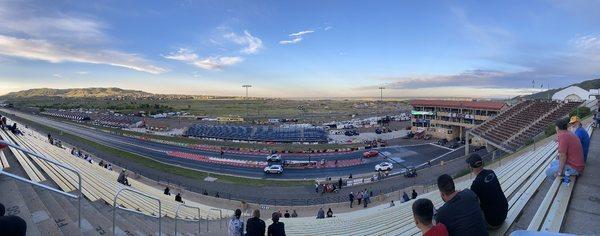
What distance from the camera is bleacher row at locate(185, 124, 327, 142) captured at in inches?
2137

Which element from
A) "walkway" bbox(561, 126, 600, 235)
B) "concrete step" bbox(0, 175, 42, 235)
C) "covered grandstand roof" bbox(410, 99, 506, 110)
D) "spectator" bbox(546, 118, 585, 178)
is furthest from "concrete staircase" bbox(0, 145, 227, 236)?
"covered grandstand roof" bbox(410, 99, 506, 110)

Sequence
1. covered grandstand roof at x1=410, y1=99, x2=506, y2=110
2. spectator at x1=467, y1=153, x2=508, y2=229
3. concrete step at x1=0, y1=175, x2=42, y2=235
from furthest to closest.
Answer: covered grandstand roof at x1=410, y1=99, x2=506, y2=110
concrete step at x1=0, y1=175, x2=42, y2=235
spectator at x1=467, y1=153, x2=508, y2=229

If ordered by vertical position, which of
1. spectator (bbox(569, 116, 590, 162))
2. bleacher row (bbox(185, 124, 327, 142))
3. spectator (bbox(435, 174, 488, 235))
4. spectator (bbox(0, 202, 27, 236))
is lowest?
bleacher row (bbox(185, 124, 327, 142))

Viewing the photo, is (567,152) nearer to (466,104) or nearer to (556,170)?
(556,170)

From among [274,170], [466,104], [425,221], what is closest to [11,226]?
[425,221]

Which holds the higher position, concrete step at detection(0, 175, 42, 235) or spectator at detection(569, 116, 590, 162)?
spectator at detection(569, 116, 590, 162)

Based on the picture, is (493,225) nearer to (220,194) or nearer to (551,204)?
(551,204)

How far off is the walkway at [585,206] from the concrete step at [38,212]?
719 centimetres

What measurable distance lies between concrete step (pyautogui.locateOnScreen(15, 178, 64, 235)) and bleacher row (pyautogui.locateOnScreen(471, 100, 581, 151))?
30.9 m

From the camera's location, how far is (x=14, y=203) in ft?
16.5

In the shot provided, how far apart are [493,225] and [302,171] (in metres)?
29.3

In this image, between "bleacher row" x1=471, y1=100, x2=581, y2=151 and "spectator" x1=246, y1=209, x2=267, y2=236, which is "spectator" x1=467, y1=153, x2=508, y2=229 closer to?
"spectator" x1=246, y1=209, x2=267, y2=236

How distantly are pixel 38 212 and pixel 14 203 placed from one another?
349 mm

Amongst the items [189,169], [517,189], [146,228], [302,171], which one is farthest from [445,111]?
[146,228]
